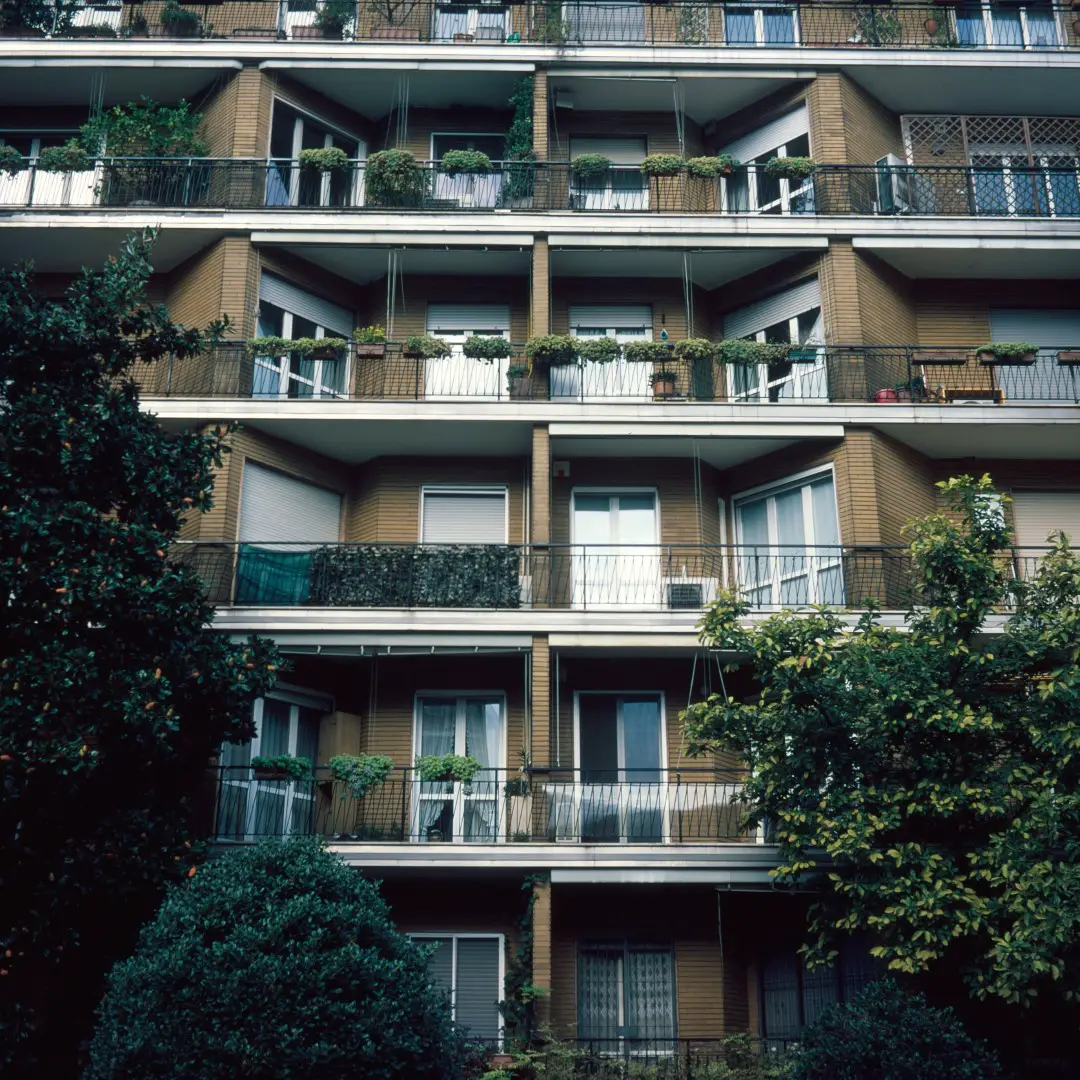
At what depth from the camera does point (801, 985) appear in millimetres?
21703

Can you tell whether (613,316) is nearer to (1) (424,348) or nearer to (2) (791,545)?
(1) (424,348)

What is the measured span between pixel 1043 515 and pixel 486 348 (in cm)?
1011

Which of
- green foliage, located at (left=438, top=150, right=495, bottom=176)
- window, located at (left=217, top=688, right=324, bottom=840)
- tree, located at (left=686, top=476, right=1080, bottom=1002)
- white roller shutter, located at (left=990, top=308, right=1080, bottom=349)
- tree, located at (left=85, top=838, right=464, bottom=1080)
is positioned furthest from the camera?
white roller shutter, located at (left=990, top=308, right=1080, bottom=349)

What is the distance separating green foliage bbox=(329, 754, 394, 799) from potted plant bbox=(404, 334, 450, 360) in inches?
276

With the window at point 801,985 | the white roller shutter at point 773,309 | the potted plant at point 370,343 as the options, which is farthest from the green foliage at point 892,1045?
the potted plant at point 370,343

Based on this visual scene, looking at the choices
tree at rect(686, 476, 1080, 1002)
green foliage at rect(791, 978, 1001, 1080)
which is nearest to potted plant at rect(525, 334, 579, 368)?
tree at rect(686, 476, 1080, 1002)

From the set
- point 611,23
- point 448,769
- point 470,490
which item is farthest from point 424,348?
point 611,23

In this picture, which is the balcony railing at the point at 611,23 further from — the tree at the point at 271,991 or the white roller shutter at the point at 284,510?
the tree at the point at 271,991

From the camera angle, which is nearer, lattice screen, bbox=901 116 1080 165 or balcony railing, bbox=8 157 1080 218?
balcony railing, bbox=8 157 1080 218

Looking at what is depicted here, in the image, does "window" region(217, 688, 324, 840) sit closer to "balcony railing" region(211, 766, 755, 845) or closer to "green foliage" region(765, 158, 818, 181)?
"balcony railing" region(211, 766, 755, 845)

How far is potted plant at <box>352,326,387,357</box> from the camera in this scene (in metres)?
24.6

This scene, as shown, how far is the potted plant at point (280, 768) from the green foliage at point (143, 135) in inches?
448

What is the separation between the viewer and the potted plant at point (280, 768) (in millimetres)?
21172

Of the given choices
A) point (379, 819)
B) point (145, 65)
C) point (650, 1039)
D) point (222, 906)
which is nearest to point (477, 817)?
point (379, 819)
